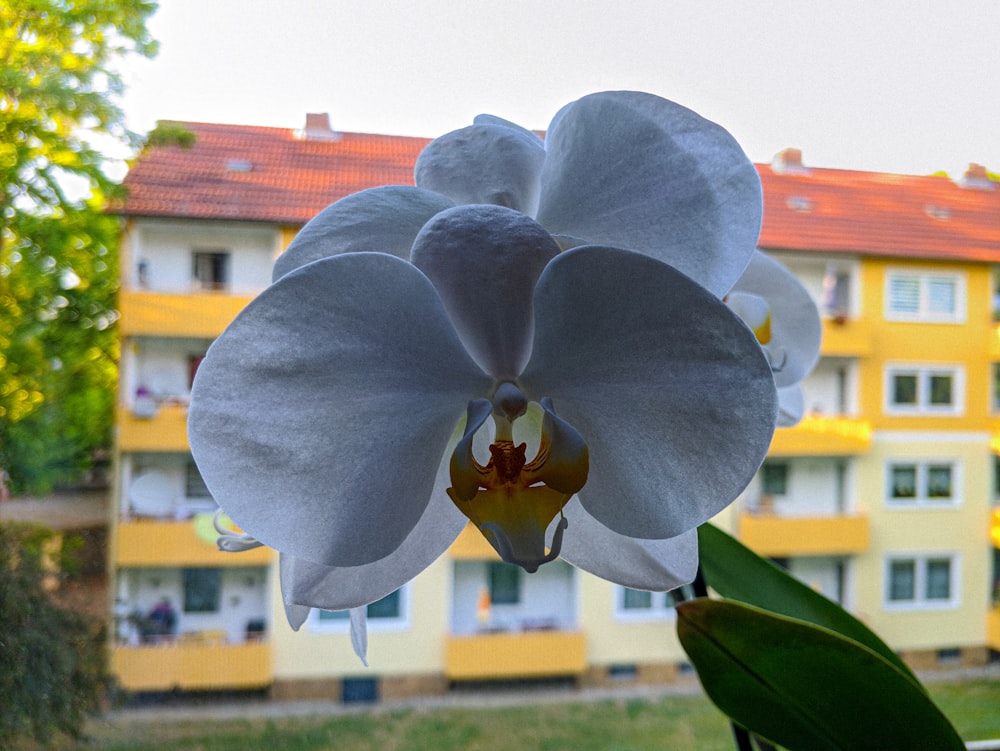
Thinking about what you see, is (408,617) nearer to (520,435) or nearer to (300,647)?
(300,647)

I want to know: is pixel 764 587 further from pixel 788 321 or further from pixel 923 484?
pixel 923 484

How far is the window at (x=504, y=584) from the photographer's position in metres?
1.37

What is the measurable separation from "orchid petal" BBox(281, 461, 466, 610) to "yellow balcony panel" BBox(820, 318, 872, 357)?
1.19 m

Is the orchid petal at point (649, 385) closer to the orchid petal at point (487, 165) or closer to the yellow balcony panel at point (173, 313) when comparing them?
the orchid petal at point (487, 165)

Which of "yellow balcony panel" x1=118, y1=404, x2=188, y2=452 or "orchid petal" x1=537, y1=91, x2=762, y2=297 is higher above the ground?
"orchid petal" x1=537, y1=91, x2=762, y2=297

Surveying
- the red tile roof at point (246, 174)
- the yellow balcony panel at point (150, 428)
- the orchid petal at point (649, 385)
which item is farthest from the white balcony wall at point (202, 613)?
the orchid petal at point (649, 385)

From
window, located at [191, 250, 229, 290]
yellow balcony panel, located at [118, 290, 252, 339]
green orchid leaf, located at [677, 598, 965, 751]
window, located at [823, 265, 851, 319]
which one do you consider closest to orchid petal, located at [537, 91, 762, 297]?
green orchid leaf, located at [677, 598, 965, 751]

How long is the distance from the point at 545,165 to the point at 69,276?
898mm

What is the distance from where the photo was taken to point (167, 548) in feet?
3.54

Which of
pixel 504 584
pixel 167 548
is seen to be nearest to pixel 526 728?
pixel 504 584

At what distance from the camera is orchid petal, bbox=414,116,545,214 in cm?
24

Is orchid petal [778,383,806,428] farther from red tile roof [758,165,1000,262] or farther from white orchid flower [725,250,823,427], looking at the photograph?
red tile roof [758,165,1000,262]

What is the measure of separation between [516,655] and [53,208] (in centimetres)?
99

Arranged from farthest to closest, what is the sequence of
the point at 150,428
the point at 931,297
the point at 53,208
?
1. the point at 931,297
2. the point at 150,428
3. the point at 53,208
